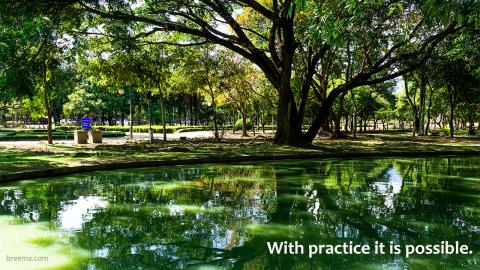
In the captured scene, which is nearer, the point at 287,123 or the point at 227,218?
the point at 227,218

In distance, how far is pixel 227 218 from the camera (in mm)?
7473

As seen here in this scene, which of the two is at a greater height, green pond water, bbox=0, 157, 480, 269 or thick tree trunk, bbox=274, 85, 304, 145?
thick tree trunk, bbox=274, 85, 304, 145

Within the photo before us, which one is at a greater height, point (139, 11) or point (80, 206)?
point (139, 11)

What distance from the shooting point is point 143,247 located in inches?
231

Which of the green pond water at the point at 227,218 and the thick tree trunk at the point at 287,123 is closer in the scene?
the green pond water at the point at 227,218

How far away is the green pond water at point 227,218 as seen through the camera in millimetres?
5406

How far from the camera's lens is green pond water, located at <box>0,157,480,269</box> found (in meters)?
5.41

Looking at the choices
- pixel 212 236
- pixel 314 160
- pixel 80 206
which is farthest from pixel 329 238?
pixel 314 160

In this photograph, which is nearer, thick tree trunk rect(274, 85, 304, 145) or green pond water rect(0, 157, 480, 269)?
green pond water rect(0, 157, 480, 269)

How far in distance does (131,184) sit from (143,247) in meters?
5.71

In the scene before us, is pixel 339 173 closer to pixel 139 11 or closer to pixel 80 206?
pixel 80 206

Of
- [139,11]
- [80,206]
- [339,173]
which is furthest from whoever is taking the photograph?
[139,11]

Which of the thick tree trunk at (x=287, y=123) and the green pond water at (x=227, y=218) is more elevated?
Answer: the thick tree trunk at (x=287, y=123)

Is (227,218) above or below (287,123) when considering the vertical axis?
below
